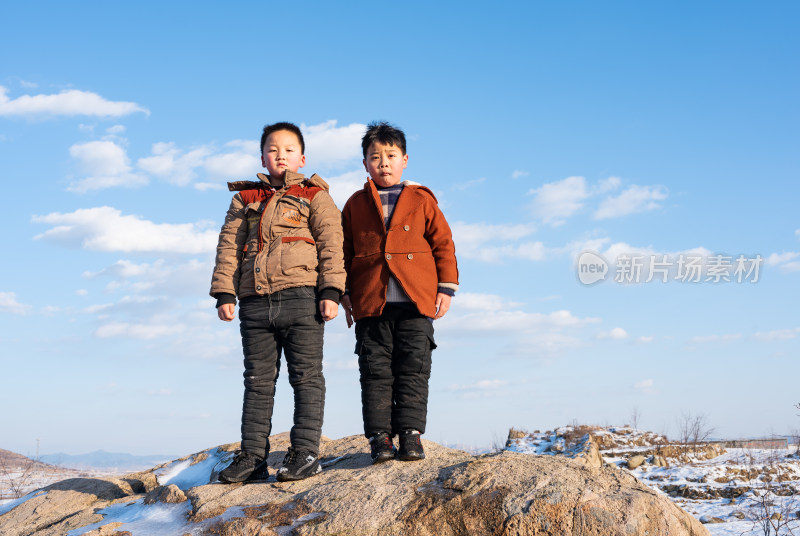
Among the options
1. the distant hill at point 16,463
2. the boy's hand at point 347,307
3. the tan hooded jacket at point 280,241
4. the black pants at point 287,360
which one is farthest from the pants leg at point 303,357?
the distant hill at point 16,463

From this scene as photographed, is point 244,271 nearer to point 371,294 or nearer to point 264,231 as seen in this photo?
point 264,231

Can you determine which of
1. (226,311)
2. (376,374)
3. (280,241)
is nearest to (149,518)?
(226,311)

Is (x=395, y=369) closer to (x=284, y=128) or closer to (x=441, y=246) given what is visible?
(x=441, y=246)

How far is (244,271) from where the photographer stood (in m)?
3.94

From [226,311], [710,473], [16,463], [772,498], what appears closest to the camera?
[226,311]

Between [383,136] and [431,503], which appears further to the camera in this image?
[383,136]

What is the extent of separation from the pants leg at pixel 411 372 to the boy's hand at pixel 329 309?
0.42m

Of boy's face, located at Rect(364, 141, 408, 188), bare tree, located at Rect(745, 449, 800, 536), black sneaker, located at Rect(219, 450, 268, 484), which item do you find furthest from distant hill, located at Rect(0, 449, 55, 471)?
bare tree, located at Rect(745, 449, 800, 536)

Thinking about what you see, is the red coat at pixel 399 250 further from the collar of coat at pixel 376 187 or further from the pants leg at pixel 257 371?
the pants leg at pixel 257 371

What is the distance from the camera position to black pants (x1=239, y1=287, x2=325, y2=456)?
3758mm

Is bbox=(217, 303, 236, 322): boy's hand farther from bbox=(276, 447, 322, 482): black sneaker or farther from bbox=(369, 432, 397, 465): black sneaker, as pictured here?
bbox=(369, 432, 397, 465): black sneaker

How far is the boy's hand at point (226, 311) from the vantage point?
12.9 ft

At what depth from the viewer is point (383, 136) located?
13.5 ft

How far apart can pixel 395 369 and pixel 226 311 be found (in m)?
1.19
